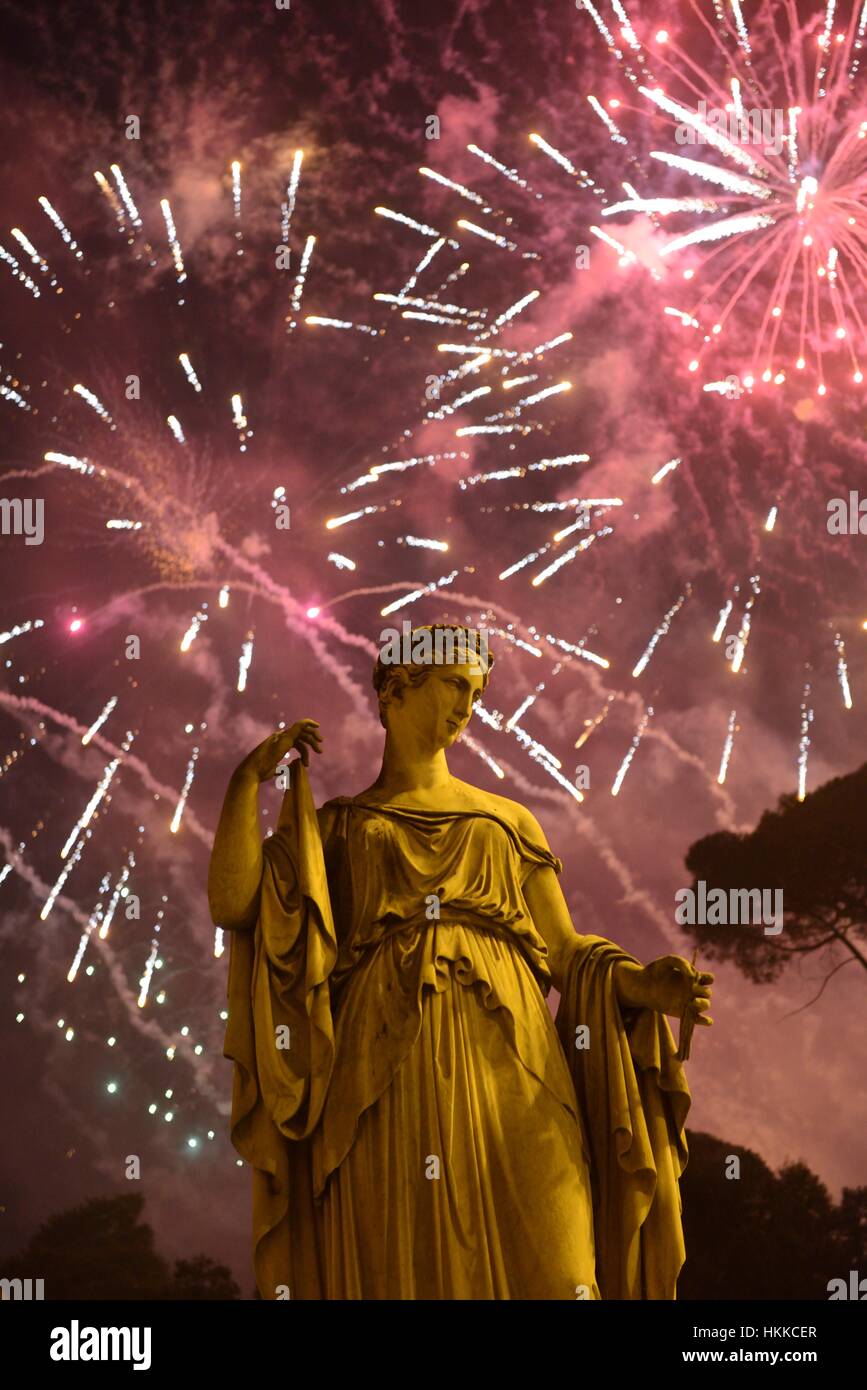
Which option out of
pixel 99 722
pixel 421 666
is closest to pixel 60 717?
pixel 99 722

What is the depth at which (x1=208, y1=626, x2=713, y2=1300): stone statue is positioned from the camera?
741 cm

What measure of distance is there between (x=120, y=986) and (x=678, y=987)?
8.86 m

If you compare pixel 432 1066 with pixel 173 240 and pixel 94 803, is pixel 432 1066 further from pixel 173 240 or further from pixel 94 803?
pixel 173 240

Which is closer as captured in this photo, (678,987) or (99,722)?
(678,987)

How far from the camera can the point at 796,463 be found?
17797 mm

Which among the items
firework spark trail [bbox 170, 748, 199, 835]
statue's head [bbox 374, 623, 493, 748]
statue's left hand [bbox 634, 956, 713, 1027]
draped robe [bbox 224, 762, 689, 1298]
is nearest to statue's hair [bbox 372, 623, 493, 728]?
statue's head [bbox 374, 623, 493, 748]

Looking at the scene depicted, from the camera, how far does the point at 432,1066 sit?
762 cm

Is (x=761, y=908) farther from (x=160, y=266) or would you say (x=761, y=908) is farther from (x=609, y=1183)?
(x=609, y=1183)

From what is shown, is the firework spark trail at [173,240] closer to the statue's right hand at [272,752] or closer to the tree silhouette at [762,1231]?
the tree silhouette at [762,1231]

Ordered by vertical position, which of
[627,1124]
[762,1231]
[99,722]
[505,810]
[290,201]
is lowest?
[627,1124]

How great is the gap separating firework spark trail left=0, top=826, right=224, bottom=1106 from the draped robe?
25.6 ft

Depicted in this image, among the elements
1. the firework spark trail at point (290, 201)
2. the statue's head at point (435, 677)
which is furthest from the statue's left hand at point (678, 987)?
the firework spark trail at point (290, 201)

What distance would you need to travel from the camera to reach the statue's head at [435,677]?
845 cm

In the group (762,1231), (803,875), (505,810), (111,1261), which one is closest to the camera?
(505,810)
